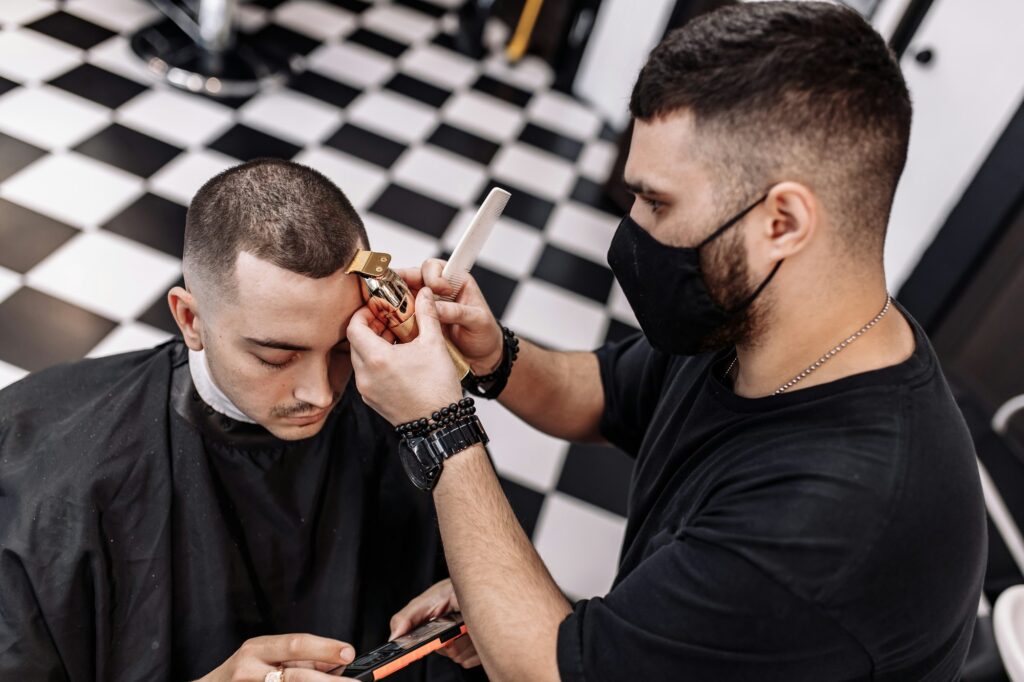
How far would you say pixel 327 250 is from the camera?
140 cm

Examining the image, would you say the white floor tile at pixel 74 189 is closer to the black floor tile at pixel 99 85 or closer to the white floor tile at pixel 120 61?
the black floor tile at pixel 99 85

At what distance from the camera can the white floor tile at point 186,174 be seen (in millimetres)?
3305

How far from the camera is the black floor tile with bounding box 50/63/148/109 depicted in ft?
11.9

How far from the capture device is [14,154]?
3189 millimetres

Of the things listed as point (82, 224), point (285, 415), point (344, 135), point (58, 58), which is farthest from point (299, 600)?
point (58, 58)

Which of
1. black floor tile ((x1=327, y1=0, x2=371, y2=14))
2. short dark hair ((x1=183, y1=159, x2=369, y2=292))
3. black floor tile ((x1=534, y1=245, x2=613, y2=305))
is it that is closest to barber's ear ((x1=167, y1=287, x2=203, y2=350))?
short dark hair ((x1=183, y1=159, x2=369, y2=292))

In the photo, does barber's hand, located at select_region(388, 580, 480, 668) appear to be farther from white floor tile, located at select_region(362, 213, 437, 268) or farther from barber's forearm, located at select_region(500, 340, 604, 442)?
white floor tile, located at select_region(362, 213, 437, 268)

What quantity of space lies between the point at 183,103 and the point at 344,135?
0.77 meters

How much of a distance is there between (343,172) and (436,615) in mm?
2637

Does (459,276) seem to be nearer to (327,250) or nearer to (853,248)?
(327,250)

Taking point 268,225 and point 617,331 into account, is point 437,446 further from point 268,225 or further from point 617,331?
point 617,331

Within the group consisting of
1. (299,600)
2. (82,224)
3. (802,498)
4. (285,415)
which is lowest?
(82,224)

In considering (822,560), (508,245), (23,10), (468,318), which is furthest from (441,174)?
(822,560)

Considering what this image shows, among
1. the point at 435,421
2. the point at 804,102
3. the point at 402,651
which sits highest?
the point at 804,102
